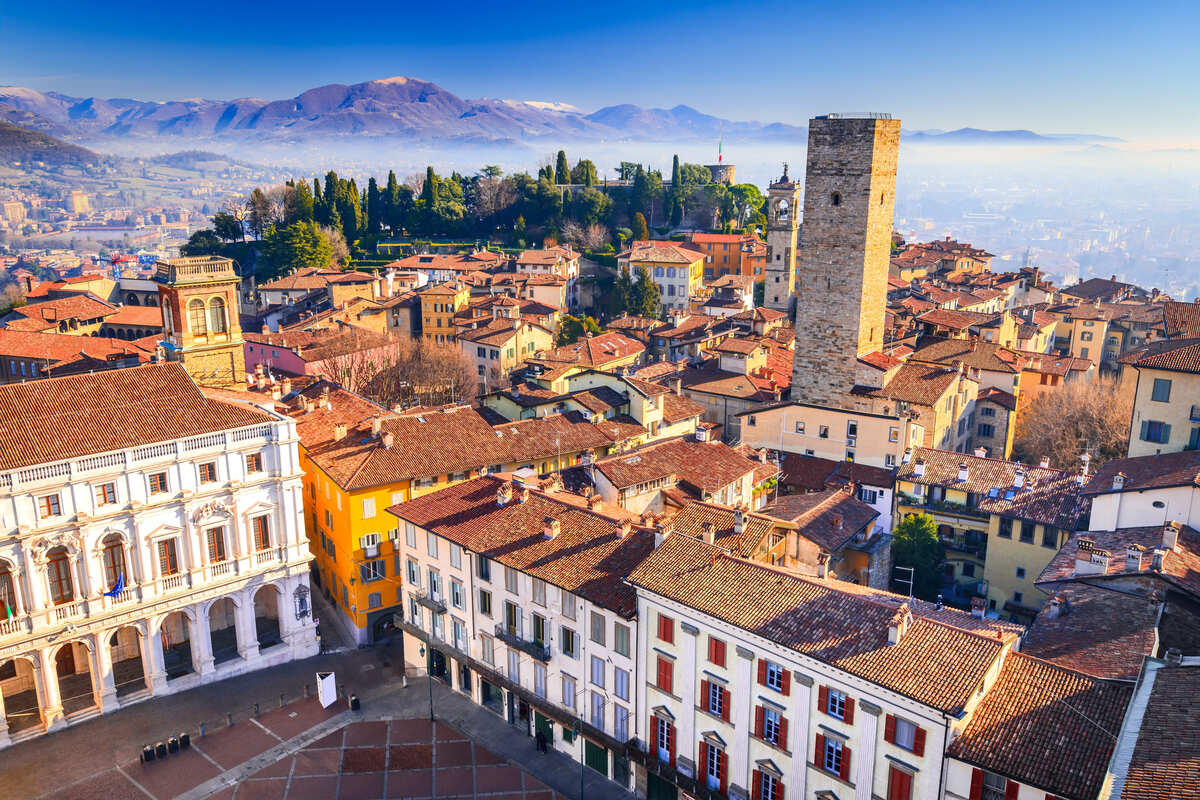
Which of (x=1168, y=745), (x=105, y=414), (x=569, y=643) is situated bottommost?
(x=569, y=643)

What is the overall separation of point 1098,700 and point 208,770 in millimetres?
28367

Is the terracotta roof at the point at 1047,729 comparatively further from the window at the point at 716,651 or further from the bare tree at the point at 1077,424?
the bare tree at the point at 1077,424

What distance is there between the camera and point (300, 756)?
3219cm

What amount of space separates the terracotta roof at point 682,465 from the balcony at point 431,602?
8.68 metres

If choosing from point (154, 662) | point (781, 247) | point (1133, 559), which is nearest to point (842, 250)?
point (1133, 559)

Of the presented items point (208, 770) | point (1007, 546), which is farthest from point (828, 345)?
point (208, 770)

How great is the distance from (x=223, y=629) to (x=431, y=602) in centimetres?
1166

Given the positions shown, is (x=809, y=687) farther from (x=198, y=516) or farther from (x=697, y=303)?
(x=697, y=303)

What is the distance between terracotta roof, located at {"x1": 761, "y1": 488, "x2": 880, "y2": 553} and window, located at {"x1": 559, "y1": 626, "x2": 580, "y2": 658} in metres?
11.0

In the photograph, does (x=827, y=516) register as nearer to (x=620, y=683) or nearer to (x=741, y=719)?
(x=620, y=683)

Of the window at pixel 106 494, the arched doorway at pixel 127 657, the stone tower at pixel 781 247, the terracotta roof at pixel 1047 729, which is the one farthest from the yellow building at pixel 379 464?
the stone tower at pixel 781 247

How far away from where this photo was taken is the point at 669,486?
4022cm

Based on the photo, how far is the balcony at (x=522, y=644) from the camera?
31094 mm

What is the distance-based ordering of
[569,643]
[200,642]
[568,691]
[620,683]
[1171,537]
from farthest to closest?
1. [200,642]
2. [568,691]
3. [1171,537]
4. [569,643]
5. [620,683]
